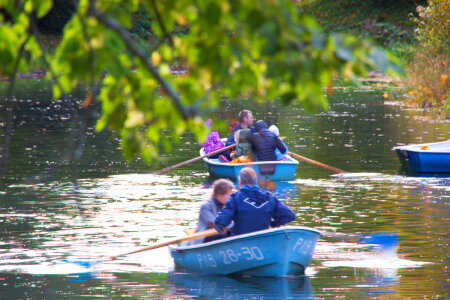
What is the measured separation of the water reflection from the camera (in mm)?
9898

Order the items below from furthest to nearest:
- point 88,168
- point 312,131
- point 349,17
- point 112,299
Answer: point 349,17
point 312,131
point 88,168
point 112,299

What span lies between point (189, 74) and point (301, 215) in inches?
402

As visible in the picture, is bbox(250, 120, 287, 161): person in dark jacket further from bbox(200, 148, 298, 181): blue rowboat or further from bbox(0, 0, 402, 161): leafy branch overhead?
bbox(0, 0, 402, 161): leafy branch overhead

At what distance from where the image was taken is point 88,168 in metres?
20.4

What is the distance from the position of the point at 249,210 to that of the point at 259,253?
52 centimetres

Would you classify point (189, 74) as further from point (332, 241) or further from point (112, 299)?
point (332, 241)

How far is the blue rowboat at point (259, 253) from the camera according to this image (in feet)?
33.1

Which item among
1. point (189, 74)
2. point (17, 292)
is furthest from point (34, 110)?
point (189, 74)

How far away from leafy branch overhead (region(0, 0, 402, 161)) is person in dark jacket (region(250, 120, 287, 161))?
40.9ft

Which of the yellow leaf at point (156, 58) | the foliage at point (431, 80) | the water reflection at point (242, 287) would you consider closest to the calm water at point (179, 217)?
the water reflection at point (242, 287)

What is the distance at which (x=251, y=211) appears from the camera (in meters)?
10.3

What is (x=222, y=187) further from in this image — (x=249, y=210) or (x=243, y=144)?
(x=243, y=144)

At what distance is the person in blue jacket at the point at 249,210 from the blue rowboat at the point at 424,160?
9481 mm

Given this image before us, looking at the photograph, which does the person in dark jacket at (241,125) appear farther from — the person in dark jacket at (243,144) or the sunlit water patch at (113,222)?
the sunlit water patch at (113,222)
